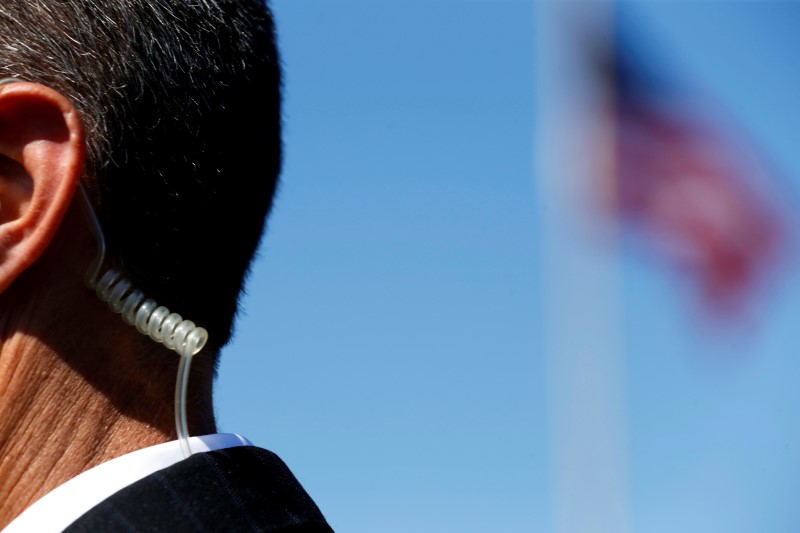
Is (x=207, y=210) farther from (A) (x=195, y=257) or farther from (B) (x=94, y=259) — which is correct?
(B) (x=94, y=259)

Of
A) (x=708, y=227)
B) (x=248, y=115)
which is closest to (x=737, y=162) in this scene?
(x=708, y=227)

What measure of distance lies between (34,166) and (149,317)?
11.9 inches

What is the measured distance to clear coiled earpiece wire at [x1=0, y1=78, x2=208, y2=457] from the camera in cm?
194

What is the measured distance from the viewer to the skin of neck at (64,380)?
6.41 ft

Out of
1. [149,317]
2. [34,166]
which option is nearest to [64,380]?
[149,317]

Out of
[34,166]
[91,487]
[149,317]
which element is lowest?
[91,487]

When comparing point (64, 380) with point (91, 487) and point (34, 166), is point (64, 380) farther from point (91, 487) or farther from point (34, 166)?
point (34, 166)

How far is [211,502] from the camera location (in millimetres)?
1804

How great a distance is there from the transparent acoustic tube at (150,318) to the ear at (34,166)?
7 cm

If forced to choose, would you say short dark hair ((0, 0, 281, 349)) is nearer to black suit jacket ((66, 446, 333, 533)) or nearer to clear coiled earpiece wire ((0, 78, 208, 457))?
clear coiled earpiece wire ((0, 78, 208, 457))

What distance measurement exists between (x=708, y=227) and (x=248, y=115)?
241 inches

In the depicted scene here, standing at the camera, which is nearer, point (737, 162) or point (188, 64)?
point (188, 64)

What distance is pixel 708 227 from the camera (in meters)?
7.84

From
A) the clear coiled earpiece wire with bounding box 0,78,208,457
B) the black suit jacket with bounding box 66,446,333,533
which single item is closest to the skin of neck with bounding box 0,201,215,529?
the clear coiled earpiece wire with bounding box 0,78,208,457
